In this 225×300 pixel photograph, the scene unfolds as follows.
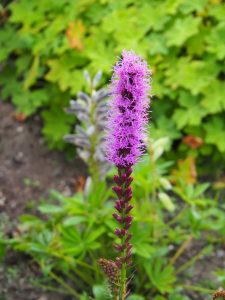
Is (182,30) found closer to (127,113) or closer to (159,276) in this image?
(159,276)

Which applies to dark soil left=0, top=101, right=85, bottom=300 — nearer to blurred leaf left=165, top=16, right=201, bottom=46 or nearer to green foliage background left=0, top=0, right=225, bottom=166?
green foliage background left=0, top=0, right=225, bottom=166

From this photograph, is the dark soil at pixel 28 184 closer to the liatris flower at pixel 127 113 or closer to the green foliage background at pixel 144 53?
the green foliage background at pixel 144 53

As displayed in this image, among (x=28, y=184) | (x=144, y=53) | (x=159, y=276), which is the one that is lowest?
(x=159, y=276)

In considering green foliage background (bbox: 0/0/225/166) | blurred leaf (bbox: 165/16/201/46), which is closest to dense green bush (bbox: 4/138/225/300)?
green foliage background (bbox: 0/0/225/166)

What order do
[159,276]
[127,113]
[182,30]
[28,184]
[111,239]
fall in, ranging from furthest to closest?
[28,184] → [182,30] → [111,239] → [159,276] → [127,113]

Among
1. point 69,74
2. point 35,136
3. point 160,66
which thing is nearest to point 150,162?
point 160,66

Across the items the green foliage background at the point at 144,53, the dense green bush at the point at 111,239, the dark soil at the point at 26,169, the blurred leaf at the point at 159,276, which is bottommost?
the blurred leaf at the point at 159,276

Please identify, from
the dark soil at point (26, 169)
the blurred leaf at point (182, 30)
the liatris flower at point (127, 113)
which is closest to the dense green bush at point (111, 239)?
the dark soil at point (26, 169)

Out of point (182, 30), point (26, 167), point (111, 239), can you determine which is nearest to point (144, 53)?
point (182, 30)
